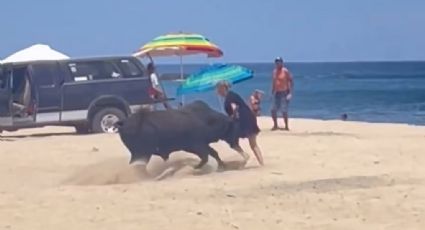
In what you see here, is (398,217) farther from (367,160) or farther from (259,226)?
(367,160)

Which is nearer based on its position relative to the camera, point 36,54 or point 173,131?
point 173,131

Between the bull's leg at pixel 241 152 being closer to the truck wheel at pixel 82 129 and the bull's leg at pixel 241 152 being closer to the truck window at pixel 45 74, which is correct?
the truck window at pixel 45 74

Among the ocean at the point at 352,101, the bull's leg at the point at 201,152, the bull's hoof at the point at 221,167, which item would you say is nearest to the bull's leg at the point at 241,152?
the bull's hoof at the point at 221,167

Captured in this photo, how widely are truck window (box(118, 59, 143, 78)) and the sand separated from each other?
3049 mm

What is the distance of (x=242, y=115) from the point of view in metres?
15.6

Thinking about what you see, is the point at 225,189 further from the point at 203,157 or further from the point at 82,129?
the point at 82,129

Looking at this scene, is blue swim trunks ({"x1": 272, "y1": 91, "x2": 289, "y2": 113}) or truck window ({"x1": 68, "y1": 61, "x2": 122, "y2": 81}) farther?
blue swim trunks ({"x1": 272, "y1": 91, "x2": 289, "y2": 113})

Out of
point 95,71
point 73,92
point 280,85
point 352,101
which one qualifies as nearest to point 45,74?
point 73,92

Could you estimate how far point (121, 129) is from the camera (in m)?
15.0

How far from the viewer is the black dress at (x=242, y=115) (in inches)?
611

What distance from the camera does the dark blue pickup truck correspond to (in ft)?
72.5

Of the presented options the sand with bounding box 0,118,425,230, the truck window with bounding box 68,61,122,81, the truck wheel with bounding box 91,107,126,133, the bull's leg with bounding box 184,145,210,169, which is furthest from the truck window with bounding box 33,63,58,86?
the bull's leg with bounding box 184,145,210,169

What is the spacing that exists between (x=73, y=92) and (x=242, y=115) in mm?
7457

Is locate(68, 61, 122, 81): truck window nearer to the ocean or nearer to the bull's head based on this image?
the ocean
